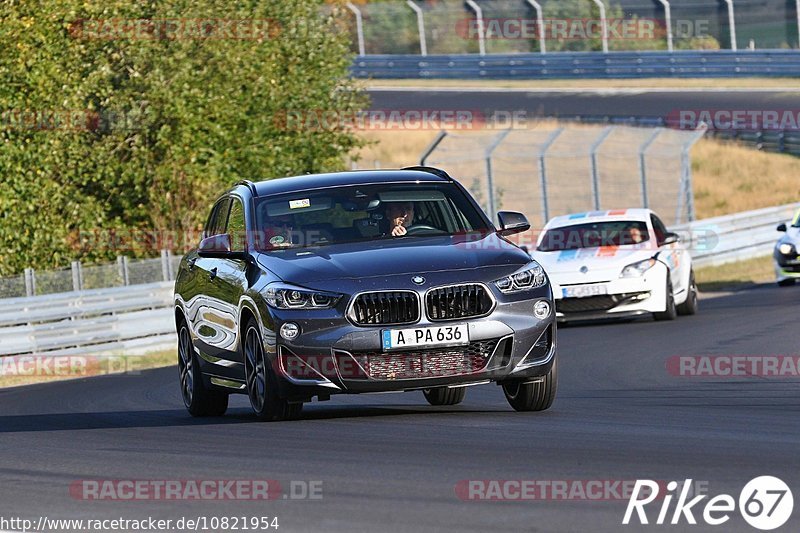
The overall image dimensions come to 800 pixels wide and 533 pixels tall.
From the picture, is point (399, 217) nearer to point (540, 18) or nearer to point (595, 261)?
point (595, 261)

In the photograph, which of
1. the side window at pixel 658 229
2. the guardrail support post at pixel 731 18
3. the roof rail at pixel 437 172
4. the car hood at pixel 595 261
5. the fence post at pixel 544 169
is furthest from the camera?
the guardrail support post at pixel 731 18

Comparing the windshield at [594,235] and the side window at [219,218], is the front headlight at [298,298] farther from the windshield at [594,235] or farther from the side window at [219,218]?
the windshield at [594,235]

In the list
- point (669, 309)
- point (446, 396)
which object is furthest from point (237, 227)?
point (669, 309)

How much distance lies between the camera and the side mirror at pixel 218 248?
11273 millimetres

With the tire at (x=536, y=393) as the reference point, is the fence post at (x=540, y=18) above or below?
below

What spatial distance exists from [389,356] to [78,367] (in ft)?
42.3

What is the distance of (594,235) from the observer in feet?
74.8

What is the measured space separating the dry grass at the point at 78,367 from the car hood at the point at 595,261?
534cm

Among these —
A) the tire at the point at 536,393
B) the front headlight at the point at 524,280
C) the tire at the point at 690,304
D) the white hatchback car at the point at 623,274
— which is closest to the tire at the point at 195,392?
the tire at the point at 536,393

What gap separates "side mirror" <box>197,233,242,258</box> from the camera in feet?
37.0

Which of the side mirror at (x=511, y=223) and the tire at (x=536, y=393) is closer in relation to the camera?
the tire at (x=536, y=393)

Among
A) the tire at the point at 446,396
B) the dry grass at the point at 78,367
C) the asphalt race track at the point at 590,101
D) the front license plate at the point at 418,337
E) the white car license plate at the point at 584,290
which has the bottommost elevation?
the asphalt race track at the point at 590,101

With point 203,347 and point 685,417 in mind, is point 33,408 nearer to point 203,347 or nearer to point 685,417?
point 203,347

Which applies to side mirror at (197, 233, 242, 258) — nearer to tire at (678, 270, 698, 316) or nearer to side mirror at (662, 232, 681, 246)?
side mirror at (662, 232, 681, 246)
